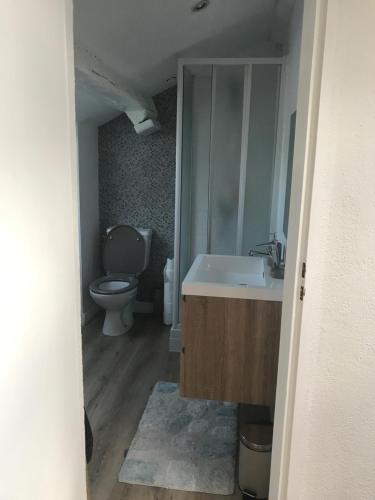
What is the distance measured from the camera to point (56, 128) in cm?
102

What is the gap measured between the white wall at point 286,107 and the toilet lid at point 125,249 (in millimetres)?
1329

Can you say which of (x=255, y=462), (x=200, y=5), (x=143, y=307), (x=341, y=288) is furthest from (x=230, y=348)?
(x=143, y=307)

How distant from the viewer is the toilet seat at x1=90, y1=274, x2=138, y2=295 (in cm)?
347

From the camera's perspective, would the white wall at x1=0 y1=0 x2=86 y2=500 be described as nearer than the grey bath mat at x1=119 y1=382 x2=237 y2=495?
Yes

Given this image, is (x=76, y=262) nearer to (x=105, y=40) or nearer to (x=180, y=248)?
(x=105, y=40)

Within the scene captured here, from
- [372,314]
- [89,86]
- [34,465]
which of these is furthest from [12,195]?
[89,86]

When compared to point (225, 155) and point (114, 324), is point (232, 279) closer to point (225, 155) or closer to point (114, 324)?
point (225, 155)

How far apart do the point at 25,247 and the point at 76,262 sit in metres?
0.31

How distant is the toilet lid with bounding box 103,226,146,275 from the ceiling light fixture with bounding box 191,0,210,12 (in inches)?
80.2

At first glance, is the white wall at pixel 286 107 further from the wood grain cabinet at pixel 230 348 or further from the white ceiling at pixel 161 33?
the wood grain cabinet at pixel 230 348

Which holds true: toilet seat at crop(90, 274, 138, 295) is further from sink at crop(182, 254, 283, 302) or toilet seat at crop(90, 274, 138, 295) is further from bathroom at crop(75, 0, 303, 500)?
sink at crop(182, 254, 283, 302)

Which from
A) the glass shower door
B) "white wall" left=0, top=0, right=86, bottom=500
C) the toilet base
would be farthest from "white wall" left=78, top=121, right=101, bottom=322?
"white wall" left=0, top=0, right=86, bottom=500

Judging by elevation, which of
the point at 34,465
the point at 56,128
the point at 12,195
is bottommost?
the point at 34,465

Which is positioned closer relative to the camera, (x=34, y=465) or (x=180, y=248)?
(x=34, y=465)
